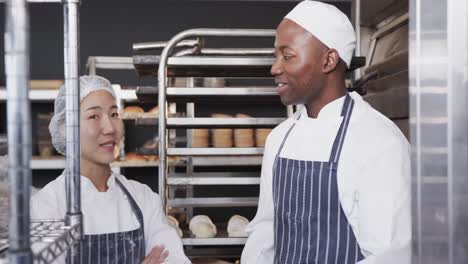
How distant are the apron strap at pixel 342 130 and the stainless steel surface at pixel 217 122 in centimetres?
66

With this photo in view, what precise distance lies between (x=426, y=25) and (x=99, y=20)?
526 centimetres

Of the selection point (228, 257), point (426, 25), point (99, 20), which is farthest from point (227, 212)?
point (426, 25)

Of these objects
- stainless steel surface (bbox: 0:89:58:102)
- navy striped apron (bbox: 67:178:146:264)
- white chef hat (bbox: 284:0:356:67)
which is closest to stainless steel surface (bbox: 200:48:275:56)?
white chef hat (bbox: 284:0:356:67)

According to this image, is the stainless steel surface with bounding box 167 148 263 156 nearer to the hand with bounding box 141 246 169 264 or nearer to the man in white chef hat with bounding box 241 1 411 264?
the man in white chef hat with bounding box 241 1 411 264

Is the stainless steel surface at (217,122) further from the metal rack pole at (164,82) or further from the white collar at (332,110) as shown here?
the white collar at (332,110)

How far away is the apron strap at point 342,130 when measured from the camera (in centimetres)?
160

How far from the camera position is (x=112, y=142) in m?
1.83

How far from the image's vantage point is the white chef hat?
1674 millimetres

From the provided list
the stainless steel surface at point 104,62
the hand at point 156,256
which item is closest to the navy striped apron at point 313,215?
the hand at point 156,256

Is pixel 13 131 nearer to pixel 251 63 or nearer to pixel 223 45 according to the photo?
pixel 251 63

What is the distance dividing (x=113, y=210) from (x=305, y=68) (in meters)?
0.81

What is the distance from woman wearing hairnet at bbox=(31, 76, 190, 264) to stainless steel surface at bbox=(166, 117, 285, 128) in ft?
1.55

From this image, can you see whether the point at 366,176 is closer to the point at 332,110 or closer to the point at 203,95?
the point at 332,110

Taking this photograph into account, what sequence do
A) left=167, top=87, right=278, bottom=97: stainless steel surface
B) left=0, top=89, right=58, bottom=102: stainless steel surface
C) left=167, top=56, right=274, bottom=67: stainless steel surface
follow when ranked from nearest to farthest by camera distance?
left=167, top=56, right=274, bottom=67: stainless steel surface < left=167, top=87, right=278, bottom=97: stainless steel surface < left=0, top=89, right=58, bottom=102: stainless steel surface
